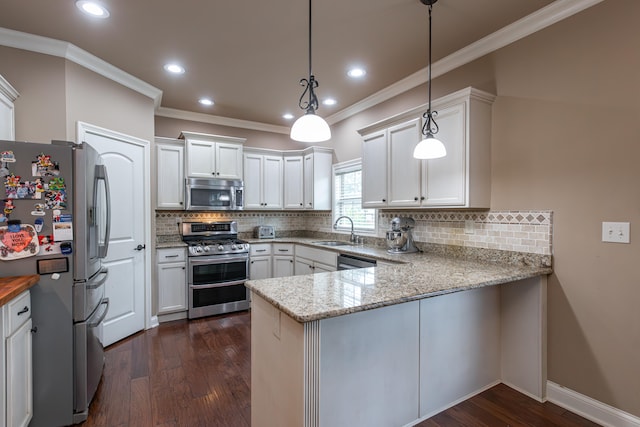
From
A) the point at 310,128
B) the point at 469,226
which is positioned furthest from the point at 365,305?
the point at 469,226

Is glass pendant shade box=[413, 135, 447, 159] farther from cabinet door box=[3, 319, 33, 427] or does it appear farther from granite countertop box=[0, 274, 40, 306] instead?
cabinet door box=[3, 319, 33, 427]

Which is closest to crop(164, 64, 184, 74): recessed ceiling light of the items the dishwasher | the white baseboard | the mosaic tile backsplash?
the mosaic tile backsplash

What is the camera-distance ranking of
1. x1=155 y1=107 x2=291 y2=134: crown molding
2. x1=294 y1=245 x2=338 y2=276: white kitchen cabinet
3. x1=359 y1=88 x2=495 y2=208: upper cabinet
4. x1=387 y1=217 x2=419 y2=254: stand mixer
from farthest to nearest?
x1=155 y1=107 x2=291 y2=134: crown molding → x1=294 y1=245 x2=338 y2=276: white kitchen cabinet → x1=387 y1=217 x2=419 y2=254: stand mixer → x1=359 y1=88 x2=495 y2=208: upper cabinet

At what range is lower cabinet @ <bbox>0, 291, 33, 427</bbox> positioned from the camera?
156 centimetres

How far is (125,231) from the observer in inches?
127

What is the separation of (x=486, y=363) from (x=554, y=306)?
630 millimetres

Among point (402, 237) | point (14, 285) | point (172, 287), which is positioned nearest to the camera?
point (14, 285)

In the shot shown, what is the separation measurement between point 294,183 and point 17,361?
3.66 metres

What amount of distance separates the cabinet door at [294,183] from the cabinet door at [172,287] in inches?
70.5

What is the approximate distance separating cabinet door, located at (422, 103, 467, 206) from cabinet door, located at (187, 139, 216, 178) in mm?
2860

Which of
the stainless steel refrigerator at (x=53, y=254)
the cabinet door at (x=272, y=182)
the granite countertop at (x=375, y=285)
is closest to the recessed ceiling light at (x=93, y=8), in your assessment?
the stainless steel refrigerator at (x=53, y=254)

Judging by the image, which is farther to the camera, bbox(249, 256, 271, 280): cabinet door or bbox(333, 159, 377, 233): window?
bbox(249, 256, 271, 280): cabinet door

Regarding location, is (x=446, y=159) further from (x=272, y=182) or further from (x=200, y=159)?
(x=200, y=159)

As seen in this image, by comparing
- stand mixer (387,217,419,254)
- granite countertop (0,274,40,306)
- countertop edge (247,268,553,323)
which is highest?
stand mixer (387,217,419,254)
